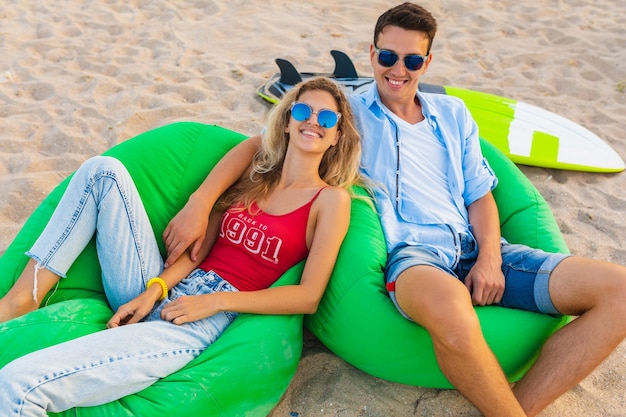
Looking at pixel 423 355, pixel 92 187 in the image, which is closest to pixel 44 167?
pixel 92 187

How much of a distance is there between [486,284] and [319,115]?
930 millimetres

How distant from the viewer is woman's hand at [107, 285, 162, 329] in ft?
7.68

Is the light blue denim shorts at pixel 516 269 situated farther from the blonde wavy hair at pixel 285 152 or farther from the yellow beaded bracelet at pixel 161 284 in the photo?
the yellow beaded bracelet at pixel 161 284

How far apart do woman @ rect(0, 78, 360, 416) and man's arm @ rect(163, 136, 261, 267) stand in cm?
6

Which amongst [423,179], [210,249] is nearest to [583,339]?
[423,179]

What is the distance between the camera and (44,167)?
12.8ft

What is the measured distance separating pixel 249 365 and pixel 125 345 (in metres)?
0.43

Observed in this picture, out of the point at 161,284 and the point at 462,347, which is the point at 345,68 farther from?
the point at 462,347

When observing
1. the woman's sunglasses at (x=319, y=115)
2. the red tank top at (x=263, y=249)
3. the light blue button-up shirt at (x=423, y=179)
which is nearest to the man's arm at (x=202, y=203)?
the red tank top at (x=263, y=249)

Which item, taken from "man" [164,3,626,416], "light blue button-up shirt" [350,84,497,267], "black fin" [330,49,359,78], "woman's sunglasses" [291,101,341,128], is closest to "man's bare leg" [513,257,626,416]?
"man" [164,3,626,416]

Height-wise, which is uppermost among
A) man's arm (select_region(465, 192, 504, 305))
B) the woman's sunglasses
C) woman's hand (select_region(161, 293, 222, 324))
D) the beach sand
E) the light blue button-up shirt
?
the woman's sunglasses

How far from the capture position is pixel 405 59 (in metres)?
2.78

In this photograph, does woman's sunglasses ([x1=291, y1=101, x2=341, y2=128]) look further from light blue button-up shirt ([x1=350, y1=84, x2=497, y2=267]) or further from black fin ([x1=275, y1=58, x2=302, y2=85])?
black fin ([x1=275, y1=58, x2=302, y2=85])

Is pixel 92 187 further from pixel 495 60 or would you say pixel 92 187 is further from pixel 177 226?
pixel 495 60
